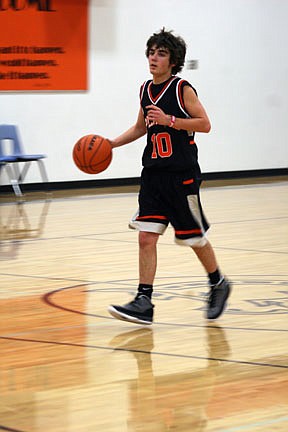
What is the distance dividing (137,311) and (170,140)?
865 mm

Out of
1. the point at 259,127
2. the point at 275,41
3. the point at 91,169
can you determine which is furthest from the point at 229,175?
the point at 91,169

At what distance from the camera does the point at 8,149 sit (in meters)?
12.3

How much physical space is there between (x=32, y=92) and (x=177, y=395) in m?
9.68

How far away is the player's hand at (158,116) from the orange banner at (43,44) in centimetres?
797

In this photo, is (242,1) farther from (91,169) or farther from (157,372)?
(157,372)

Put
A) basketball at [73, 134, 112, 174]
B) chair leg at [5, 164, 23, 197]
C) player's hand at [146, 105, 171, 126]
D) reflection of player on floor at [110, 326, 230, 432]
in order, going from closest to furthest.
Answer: reflection of player on floor at [110, 326, 230, 432], player's hand at [146, 105, 171, 126], basketball at [73, 134, 112, 174], chair leg at [5, 164, 23, 197]

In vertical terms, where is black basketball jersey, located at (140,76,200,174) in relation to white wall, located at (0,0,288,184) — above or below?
above

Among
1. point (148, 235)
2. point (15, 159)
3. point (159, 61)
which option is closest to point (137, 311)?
point (148, 235)

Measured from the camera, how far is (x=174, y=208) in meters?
4.71

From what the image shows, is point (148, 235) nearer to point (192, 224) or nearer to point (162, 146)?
point (192, 224)

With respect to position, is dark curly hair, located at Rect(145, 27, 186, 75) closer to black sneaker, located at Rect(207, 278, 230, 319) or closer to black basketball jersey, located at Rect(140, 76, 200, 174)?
black basketball jersey, located at Rect(140, 76, 200, 174)

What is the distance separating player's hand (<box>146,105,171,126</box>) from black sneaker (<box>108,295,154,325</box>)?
857mm

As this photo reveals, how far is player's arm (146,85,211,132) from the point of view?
4.51 meters

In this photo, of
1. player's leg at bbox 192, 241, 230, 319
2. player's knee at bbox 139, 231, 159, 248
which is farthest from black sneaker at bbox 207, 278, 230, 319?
player's knee at bbox 139, 231, 159, 248
